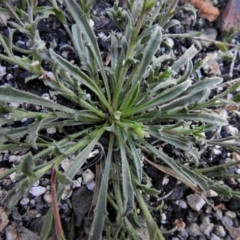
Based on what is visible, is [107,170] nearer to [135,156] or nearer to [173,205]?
[135,156]

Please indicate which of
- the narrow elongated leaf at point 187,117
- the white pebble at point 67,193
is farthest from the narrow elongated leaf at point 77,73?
the white pebble at point 67,193

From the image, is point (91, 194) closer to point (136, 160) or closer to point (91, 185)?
point (91, 185)

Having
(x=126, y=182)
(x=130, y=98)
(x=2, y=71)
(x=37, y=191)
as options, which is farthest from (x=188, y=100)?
(x=2, y=71)

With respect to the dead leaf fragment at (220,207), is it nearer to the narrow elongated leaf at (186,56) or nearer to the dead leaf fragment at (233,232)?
the dead leaf fragment at (233,232)

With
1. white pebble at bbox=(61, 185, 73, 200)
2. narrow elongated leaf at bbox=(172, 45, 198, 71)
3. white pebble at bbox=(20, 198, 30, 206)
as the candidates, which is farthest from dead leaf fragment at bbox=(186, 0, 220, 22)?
white pebble at bbox=(20, 198, 30, 206)

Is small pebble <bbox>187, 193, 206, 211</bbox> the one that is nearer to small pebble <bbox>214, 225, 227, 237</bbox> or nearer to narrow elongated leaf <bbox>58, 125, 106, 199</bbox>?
small pebble <bbox>214, 225, 227, 237</bbox>

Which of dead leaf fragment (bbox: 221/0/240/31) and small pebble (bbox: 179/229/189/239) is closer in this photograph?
small pebble (bbox: 179/229/189/239)

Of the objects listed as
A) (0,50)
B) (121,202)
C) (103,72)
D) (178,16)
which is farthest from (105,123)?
(178,16)
